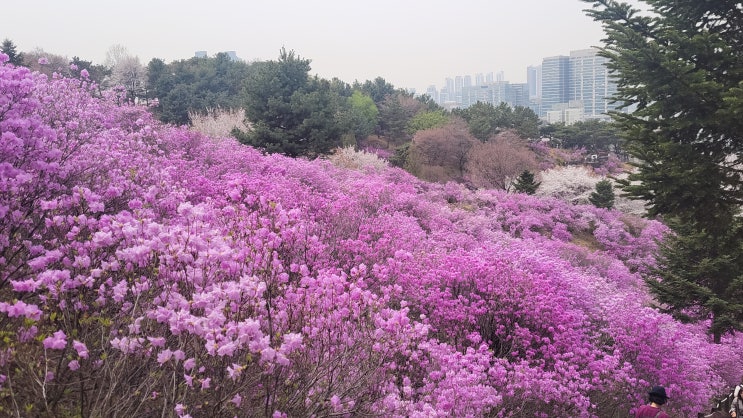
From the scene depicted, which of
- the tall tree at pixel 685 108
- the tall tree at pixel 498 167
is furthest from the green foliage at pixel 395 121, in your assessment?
the tall tree at pixel 685 108

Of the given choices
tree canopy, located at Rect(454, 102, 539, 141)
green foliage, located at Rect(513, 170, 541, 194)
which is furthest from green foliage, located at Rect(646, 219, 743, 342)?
tree canopy, located at Rect(454, 102, 539, 141)

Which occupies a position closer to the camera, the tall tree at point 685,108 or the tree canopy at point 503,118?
the tall tree at point 685,108

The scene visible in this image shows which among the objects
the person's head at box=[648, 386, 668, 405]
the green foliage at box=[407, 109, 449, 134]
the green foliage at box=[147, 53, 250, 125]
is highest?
the green foliage at box=[147, 53, 250, 125]

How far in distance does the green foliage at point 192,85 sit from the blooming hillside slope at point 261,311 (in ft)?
117

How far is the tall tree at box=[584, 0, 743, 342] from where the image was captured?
8984mm

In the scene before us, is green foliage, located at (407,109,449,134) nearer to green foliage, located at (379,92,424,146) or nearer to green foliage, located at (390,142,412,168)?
green foliage, located at (379,92,424,146)

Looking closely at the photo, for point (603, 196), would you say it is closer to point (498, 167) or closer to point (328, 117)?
point (498, 167)

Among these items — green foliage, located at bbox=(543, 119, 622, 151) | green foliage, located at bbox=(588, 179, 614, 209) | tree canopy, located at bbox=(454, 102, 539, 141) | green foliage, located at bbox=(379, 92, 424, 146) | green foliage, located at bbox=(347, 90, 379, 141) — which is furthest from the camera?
green foliage, located at bbox=(543, 119, 622, 151)

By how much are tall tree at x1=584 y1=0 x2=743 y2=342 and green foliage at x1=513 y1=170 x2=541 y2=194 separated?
18285mm

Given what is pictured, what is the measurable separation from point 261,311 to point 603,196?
28686 mm

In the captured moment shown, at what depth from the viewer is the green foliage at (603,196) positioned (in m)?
28.5

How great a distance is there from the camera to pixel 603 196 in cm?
2858

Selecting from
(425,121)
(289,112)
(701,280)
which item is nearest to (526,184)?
(289,112)

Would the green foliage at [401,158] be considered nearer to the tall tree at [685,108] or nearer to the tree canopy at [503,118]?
the tree canopy at [503,118]
